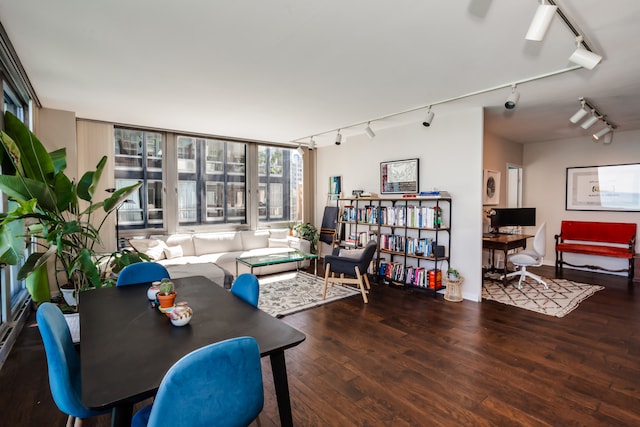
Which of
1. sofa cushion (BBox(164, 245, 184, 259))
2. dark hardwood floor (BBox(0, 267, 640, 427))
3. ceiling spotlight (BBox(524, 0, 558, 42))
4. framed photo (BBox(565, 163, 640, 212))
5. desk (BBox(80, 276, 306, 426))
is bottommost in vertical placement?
dark hardwood floor (BBox(0, 267, 640, 427))

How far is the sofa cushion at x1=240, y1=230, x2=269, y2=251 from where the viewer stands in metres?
6.24

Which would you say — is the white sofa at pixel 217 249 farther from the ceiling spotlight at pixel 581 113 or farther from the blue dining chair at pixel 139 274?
the ceiling spotlight at pixel 581 113

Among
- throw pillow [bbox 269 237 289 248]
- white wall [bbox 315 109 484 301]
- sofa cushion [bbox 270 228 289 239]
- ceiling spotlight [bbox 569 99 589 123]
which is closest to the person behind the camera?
ceiling spotlight [bbox 569 99 589 123]

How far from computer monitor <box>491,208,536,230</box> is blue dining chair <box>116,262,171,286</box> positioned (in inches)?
204

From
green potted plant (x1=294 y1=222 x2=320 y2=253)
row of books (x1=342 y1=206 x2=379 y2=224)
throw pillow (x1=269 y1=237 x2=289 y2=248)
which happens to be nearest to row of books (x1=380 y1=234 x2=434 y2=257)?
row of books (x1=342 y1=206 x2=379 y2=224)

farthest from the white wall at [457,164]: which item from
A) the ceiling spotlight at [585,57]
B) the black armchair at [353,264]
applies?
the ceiling spotlight at [585,57]

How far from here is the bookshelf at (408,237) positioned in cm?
477

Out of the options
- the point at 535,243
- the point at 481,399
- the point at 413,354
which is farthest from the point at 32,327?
the point at 535,243

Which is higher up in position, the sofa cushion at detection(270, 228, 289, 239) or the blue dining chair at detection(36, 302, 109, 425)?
the sofa cushion at detection(270, 228, 289, 239)

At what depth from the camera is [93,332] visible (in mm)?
1631

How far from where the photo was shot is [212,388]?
1.16 meters

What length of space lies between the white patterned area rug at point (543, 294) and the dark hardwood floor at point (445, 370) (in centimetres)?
21

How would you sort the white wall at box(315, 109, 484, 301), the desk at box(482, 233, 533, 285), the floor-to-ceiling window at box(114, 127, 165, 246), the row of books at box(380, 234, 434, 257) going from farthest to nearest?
1. the floor-to-ceiling window at box(114, 127, 165, 246)
2. the desk at box(482, 233, 533, 285)
3. the row of books at box(380, 234, 434, 257)
4. the white wall at box(315, 109, 484, 301)

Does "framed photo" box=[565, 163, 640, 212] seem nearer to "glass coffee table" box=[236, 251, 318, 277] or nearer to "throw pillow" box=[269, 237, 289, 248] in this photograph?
"glass coffee table" box=[236, 251, 318, 277]
